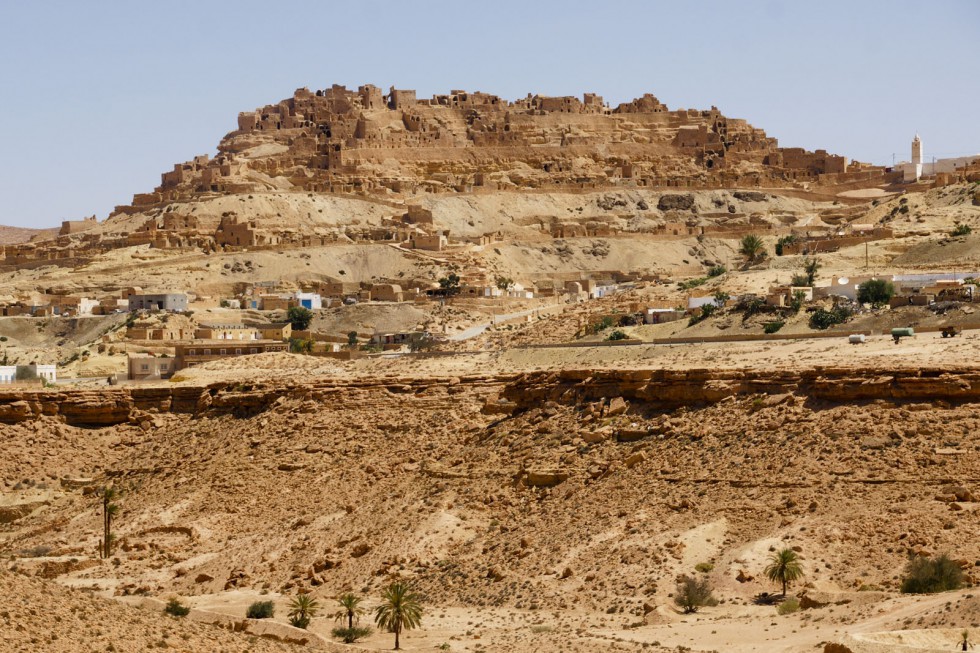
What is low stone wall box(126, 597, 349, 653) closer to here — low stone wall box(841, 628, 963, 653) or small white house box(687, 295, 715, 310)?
low stone wall box(841, 628, 963, 653)

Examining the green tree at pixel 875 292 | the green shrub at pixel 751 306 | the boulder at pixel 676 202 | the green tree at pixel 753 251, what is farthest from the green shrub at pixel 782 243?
the boulder at pixel 676 202

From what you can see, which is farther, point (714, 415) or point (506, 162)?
point (506, 162)

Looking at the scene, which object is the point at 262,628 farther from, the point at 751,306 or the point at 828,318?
the point at 751,306

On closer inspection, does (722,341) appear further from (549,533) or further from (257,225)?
(257,225)

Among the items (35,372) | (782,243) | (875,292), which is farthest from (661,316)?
(782,243)

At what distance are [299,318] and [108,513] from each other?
3020 cm

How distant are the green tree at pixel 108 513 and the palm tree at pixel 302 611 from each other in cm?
610

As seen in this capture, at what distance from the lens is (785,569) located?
25.3 m

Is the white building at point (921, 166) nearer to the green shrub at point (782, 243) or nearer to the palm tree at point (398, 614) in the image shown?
the green shrub at point (782, 243)

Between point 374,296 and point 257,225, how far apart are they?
17.1 metres

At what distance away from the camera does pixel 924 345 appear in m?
36.5

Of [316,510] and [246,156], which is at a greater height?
[246,156]

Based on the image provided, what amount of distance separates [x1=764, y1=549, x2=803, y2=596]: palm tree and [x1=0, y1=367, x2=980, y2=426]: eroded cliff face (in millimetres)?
4862

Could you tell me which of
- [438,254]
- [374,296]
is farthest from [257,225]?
[374,296]
